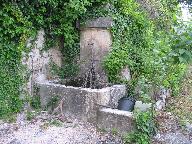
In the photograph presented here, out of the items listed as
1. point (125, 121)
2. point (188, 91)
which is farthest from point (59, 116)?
point (188, 91)

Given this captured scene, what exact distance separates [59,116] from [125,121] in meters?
1.64

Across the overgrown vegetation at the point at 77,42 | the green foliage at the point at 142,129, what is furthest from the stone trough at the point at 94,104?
the overgrown vegetation at the point at 77,42

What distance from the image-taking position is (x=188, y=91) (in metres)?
8.97

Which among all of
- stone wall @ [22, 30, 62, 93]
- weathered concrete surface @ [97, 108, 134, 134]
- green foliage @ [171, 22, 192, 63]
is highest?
green foliage @ [171, 22, 192, 63]

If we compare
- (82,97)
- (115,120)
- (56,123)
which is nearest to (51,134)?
(56,123)

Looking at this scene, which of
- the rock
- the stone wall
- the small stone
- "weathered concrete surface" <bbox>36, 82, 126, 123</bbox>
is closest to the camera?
the rock

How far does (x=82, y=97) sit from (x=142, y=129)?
151 centimetres

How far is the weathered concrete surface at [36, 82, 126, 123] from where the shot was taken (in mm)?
6285

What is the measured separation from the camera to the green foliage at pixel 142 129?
544cm

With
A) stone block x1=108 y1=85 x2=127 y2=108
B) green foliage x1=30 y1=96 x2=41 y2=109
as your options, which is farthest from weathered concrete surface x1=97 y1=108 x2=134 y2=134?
green foliage x1=30 y1=96 x2=41 y2=109

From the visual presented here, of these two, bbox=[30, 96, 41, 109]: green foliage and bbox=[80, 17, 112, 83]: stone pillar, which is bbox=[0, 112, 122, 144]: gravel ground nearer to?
bbox=[30, 96, 41, 109]: green foliage

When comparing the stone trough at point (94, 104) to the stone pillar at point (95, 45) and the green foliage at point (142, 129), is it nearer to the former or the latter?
the green foliage at point (142, 129)

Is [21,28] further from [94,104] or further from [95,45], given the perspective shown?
[94,104]

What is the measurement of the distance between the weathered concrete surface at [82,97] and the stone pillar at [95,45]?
0.89m
